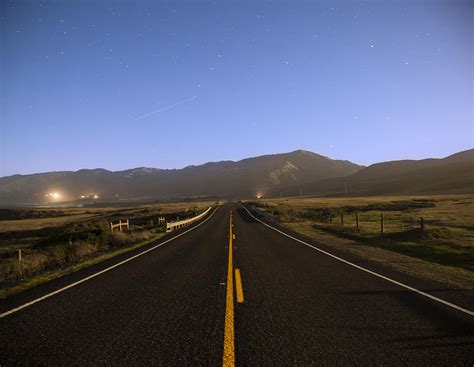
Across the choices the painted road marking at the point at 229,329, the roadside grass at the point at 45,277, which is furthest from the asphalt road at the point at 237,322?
the roadside grass at the point at 45,277

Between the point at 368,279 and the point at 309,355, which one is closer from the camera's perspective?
the point at 309,355

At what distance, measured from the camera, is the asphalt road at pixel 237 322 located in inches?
179

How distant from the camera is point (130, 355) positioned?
4578 mm

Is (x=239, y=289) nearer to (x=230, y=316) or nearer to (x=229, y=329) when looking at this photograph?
(x=230, y=316)

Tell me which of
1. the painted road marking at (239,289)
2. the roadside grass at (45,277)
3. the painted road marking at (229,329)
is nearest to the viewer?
the painted road marking at (229,329)

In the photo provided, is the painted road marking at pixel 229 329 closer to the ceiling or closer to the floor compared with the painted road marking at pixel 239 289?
closer to the ceiling

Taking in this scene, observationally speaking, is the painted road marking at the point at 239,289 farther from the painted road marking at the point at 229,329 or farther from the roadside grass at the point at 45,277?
the roadside grass at the point at 45,277

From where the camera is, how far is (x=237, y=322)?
577 centimetres

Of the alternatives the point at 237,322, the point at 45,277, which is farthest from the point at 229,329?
the point at 45,277

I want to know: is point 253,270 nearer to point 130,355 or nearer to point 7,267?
point 130,355

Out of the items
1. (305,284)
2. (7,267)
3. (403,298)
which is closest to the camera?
(403,298)

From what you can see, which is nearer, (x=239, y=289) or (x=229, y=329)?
(x=229, y=329)

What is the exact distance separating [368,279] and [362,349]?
4.83 m

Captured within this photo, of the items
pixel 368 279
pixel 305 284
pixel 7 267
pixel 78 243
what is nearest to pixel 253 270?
→ pixel 305 284
